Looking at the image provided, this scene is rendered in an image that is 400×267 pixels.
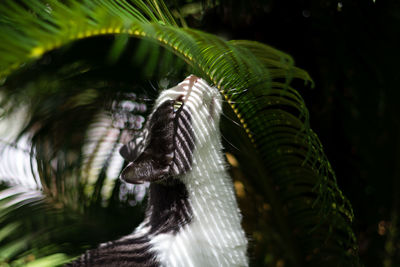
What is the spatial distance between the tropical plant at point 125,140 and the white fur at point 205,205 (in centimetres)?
9

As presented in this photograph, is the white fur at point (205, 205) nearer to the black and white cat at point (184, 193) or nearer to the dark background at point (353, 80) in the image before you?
the black and white cat at point (184, 193)

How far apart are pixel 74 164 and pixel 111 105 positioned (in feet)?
1.07

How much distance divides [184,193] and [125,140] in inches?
25.5

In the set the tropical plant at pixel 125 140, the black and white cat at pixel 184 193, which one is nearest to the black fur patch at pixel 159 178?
the black and white cat at pixel 184 193

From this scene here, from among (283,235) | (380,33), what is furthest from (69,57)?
(380,33)

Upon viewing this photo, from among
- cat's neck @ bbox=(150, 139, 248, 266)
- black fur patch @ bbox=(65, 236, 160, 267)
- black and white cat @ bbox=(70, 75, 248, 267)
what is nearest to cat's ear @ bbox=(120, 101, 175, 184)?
black and white cat @ bbox=(70, 75, 248, 267)

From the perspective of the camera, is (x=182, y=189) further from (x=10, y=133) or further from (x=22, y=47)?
(x=10, y=133)

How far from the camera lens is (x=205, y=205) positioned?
3.68 ft

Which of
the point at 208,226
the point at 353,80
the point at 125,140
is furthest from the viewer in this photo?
the point at 353,80

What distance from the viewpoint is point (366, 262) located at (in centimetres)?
194

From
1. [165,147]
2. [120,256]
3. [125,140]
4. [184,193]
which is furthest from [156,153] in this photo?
[125,140]

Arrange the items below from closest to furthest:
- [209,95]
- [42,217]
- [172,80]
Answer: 1. [209,95]
2. [172,80]
3. [42,217]

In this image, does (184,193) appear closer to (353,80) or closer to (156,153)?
(156,153)

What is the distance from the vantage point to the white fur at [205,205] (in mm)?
1050
